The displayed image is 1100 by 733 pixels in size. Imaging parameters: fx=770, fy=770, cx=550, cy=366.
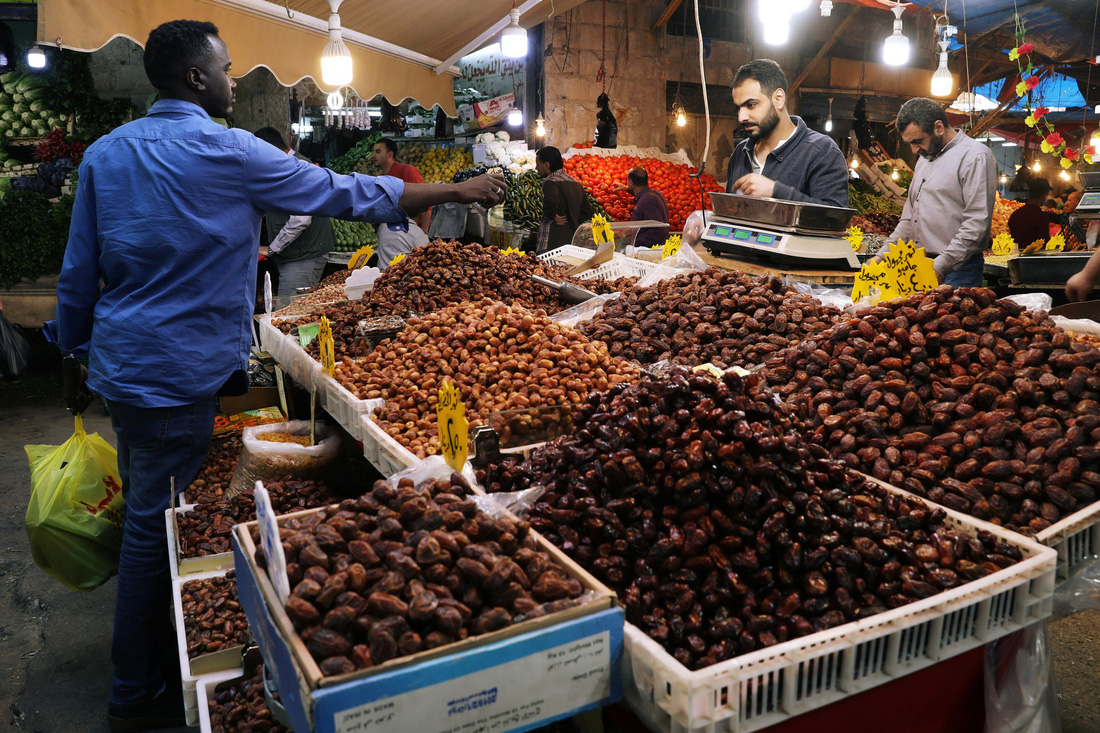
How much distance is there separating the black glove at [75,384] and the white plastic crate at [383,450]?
1444mm

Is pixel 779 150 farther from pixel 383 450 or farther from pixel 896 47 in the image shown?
pixel 896 47

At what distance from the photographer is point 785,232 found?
12.0 ft

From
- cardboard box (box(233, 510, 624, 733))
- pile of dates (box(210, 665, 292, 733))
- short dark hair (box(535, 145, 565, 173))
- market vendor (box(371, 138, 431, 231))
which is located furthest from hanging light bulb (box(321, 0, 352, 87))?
cardboard box (box(233, 510, 624, 733))

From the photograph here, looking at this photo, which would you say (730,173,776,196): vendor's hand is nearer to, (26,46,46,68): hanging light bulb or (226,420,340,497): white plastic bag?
(226,420,340,497): white plastic bag

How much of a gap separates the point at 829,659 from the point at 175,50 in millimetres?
2617

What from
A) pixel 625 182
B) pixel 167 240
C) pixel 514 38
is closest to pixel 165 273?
pixel 167 240

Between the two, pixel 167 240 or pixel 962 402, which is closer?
pixel 962 402

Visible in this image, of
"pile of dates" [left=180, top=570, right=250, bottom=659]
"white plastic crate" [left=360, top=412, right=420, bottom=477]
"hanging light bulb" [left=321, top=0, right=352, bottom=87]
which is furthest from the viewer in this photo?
"hanging light bulb" [left=321, top=0, right=352, bottom=87]

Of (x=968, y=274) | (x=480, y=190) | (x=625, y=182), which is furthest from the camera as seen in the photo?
(x=625, y=182)

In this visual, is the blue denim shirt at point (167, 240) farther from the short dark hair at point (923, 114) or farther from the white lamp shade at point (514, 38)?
the white lamp shade at point (514, 38)

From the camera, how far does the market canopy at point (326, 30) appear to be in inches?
157

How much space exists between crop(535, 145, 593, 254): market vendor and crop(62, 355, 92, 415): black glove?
4.55 metres

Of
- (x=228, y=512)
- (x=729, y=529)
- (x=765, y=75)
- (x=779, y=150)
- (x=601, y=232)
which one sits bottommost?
(x=228, y=512)

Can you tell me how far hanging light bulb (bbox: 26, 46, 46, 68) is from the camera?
7836 millimetres
